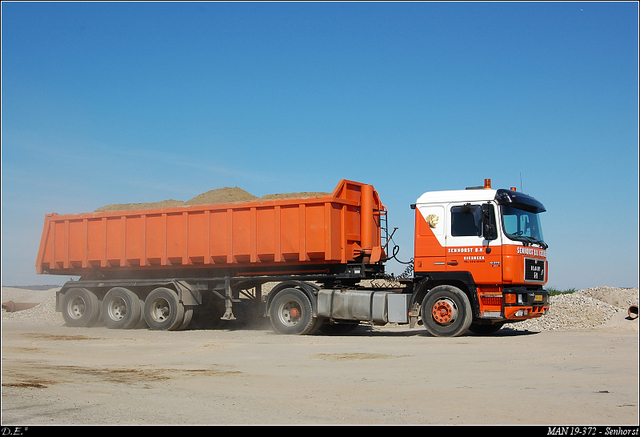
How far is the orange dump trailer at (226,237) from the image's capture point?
16.2m

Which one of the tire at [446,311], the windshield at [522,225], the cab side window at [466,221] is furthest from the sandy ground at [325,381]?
the cab side window at [466,221]

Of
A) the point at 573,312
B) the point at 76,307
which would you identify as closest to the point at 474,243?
the point at 573,312

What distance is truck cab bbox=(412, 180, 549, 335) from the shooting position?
14320 millimetres

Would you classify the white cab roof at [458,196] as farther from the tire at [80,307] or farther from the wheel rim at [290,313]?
the tire at [80,307]

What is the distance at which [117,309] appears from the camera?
1917 centimetres

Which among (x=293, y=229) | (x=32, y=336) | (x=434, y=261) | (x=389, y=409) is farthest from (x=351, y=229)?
(x=389, y=409)

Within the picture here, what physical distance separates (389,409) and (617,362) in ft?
16.9

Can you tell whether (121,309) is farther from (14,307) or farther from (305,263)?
(14,307)

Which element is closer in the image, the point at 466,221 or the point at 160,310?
the point at 466,221

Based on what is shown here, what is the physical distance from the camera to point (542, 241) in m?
15.4

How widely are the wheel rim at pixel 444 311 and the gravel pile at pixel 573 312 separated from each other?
4.31 meters

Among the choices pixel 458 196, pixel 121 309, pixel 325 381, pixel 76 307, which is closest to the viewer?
pixel 325 381

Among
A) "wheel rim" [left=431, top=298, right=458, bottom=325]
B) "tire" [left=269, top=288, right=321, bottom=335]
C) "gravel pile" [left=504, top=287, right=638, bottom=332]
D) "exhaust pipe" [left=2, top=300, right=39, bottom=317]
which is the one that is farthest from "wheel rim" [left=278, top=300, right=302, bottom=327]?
"exhaust pipe" [left=2, top=300, right=39, bottom=317]

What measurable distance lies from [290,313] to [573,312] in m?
9.04
